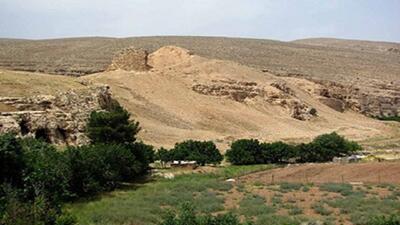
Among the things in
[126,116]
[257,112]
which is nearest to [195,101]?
[257,112]

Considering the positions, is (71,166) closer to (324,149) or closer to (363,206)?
(363,206)

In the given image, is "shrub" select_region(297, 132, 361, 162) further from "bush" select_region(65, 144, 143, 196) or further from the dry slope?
"bush" select_region(65, 144, 143, 196)

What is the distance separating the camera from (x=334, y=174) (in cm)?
3312

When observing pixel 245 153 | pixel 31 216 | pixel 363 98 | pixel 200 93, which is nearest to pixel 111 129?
pixel 245 153

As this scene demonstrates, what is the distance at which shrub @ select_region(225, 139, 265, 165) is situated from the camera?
39.1 metres

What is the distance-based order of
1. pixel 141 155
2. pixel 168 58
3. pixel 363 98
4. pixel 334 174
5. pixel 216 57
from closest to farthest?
pixel 141 155 < pixel 334 174 < pixel 168 58 < pixel 363 98 < pixel 216 57

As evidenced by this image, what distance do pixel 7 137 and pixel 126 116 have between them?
12.8m

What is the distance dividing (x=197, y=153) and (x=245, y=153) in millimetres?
3041

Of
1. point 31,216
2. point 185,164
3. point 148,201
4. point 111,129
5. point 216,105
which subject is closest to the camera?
point 31,216

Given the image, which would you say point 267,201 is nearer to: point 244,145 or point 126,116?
point 126,116

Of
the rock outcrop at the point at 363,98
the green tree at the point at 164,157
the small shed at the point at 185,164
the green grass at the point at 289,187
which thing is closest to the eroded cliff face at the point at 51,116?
the green tree at the point at 164,157

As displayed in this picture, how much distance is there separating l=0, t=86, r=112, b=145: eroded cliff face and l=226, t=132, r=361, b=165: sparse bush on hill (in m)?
9.57

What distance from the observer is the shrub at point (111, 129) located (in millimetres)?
33781

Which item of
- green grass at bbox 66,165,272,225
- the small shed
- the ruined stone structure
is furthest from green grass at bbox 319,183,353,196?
the ruined stone structure
